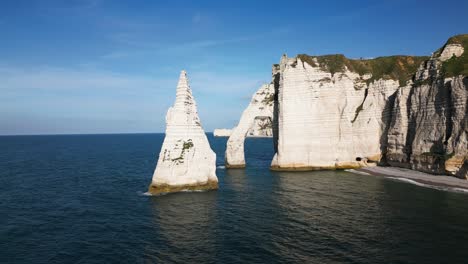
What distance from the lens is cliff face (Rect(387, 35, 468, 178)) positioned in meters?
43.7

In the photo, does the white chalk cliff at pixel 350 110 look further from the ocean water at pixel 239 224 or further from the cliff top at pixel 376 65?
the ocean water at pixel 239 224

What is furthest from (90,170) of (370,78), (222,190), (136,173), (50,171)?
(370,78)

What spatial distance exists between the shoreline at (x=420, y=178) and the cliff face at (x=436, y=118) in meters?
1.26

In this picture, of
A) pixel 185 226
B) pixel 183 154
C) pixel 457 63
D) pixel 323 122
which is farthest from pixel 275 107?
pixel 185 226

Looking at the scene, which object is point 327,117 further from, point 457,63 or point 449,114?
point 457,63

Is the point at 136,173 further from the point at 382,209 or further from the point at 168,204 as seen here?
the point at 382,209

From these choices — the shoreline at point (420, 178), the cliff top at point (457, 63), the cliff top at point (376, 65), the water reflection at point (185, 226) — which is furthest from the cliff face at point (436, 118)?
the water reflection at point (185, 226)

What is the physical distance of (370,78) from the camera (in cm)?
6300

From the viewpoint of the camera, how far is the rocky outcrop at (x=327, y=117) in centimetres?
5934

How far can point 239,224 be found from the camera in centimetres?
2800

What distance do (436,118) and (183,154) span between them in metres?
36.4

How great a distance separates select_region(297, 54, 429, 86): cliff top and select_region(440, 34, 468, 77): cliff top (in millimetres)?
9772

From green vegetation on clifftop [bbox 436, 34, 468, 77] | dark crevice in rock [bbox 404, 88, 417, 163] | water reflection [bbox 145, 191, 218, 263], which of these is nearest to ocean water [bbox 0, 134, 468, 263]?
water reflection [bbox 145, 191, 218, 263]

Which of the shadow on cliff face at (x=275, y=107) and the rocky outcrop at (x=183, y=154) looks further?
the shadow on cliff face at (x=275, y=107)
